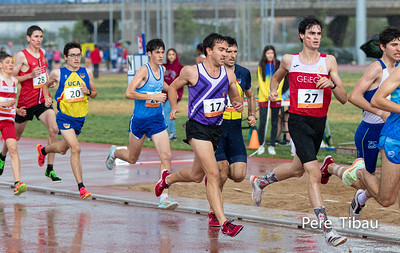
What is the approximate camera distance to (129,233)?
8.52 metres

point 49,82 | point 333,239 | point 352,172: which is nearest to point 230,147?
point 352,172

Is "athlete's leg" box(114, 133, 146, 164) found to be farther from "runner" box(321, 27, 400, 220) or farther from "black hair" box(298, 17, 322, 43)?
"black hair" box(298, 17, 322, 43)

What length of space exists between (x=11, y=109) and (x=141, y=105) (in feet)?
6.76

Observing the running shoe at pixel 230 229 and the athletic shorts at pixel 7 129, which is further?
the athletic shorts at pixel 7 129

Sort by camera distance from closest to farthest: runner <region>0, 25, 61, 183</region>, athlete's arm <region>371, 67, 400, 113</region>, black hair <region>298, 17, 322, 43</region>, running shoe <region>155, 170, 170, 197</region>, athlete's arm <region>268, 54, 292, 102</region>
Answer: athlete's arm <region>371, 67, 400, 113</region>
black hair <region>298, 17, 322, 43</region>
athlete's arm <region>268, 54, 292, 102</region>
running shoe <region>155, 170, 170, 197</region>
runner <region>0, 25, 61, 183</region>

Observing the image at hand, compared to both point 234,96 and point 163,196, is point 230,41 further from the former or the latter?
point 163,196

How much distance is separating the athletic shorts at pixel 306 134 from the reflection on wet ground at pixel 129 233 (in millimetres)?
868

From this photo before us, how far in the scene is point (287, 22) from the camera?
135 metres

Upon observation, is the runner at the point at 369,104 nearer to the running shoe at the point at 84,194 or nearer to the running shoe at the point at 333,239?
the running shoe at the point at 333,239

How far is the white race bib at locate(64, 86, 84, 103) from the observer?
1129 centimetres

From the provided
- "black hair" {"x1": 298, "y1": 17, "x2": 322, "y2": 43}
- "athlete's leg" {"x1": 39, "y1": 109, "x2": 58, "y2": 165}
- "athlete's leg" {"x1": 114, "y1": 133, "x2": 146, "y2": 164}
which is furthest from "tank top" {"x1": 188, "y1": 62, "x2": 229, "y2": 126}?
"athlete's leg" {"x1": 39, "y1": 109, "x2": 58, "y2": 165}

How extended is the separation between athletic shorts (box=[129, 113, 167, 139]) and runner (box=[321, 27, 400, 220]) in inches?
105

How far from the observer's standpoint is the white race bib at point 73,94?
1129 centimetres

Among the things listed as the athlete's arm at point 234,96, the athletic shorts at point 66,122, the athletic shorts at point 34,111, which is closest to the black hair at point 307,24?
the athlete's arm at point 234,96
